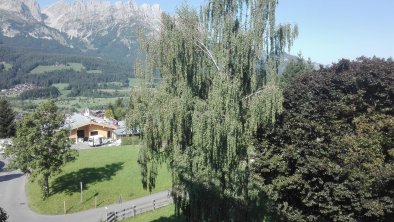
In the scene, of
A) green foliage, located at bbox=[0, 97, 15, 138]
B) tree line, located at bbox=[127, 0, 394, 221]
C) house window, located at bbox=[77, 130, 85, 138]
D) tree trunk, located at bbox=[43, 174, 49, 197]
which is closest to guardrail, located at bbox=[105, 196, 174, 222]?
tree trunk, located at bbox=[43, 174, 49, 197]

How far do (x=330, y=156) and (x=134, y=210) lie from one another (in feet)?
53.1

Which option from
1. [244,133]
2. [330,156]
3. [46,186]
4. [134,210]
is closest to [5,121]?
[46,186]

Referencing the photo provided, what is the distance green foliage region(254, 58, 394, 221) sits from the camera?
22.8 metres

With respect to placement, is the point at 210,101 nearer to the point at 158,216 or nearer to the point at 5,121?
the point at 158,216

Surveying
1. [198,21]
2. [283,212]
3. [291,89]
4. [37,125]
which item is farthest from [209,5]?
[37,125]

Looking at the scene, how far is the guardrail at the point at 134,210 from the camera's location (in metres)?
30.7

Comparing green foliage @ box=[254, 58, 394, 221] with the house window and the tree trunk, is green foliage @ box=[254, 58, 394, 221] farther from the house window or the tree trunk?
the house window

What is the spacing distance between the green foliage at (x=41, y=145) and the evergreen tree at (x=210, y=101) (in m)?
20.6

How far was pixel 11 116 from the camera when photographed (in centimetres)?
7862

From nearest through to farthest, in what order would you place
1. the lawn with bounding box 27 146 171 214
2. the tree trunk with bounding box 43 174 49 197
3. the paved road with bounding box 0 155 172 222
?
1. the paved road with bounding box 0 155 172 222
2. the lawn with bounding box 27 146 171 214
3. the tree trunk with bounding box 43 174 49 197

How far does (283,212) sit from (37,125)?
2475 cm

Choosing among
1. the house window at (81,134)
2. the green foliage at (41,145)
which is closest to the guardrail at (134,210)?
the green foliage at (41,145)

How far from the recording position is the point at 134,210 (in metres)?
32.0

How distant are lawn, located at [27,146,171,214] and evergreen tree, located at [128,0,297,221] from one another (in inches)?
728
